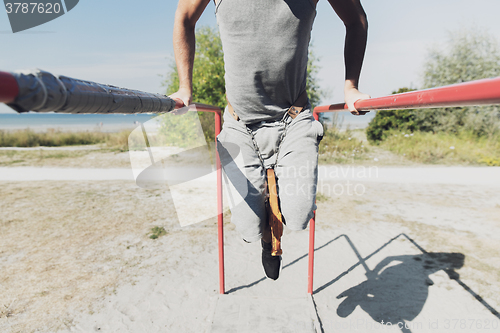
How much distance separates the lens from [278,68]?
119 cm

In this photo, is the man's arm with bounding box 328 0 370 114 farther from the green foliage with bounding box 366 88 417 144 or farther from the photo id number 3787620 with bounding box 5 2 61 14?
the green foliage with bounding box 366 88 417 144

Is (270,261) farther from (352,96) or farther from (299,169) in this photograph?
(352,96)

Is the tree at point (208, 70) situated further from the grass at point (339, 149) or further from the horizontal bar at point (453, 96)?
the horizontal bar at point (453, 96)

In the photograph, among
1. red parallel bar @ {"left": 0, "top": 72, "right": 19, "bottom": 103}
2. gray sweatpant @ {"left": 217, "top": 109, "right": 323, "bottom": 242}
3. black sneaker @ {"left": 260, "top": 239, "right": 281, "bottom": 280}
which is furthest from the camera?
black sneaker @ {"left": 260, "top": 239, "right": 281, "bottom": 280}

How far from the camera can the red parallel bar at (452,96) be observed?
52 centimetres

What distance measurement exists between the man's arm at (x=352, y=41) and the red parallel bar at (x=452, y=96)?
0.32 m

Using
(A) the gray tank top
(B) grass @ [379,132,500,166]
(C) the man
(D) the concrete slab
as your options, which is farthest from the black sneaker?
(B) grass @ [379,132,500,166]

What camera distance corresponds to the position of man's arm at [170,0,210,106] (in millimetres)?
1282

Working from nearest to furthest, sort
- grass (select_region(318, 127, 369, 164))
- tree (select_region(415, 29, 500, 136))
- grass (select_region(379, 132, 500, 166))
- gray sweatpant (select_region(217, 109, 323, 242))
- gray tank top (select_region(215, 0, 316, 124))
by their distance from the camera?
gray tank top (select_region(215, 0, 316, 124)) → gray sweatpant (select_region(217, 109, 323, 242)) → grass (select_region(379, 132, 500, 166)) → grass (select_region(318, 127, 369, 164)) → tree (select_region(415, 29, 500, 136))

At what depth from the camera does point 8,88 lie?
1.50 ft

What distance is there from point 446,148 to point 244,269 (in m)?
6.06

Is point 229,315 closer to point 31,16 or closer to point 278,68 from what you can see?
A: point 278,68

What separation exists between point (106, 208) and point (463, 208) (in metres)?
4.09

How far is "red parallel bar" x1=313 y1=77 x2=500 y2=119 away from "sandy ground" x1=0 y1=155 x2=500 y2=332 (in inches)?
51.7
